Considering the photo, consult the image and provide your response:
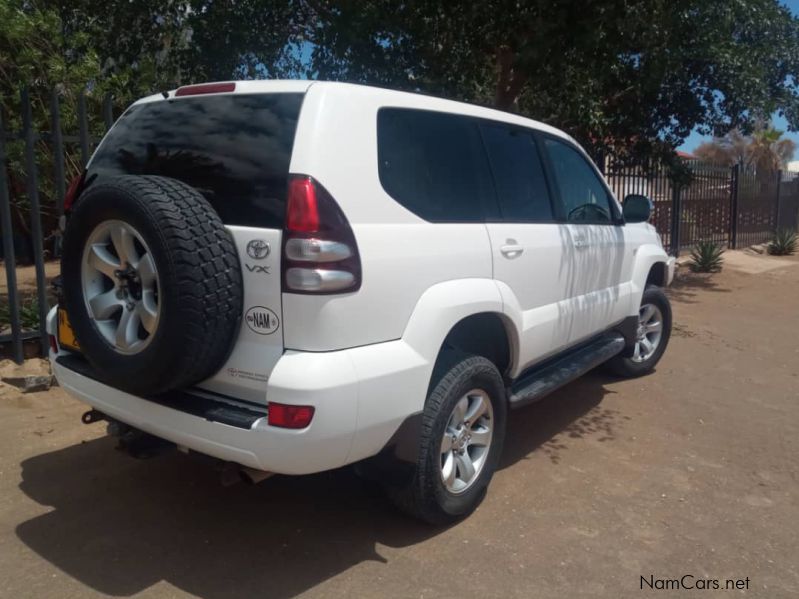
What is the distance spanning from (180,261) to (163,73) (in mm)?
7359

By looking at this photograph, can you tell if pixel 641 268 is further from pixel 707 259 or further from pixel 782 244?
pixel 782 244

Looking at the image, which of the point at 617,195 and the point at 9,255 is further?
the point at 617,195

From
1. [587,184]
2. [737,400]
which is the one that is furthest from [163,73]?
[737,400]

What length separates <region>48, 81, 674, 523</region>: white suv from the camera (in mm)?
2725

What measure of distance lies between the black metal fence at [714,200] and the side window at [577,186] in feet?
18.4

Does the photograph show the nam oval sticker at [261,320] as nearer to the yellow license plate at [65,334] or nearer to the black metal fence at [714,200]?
the yellow license plate at [65,334]

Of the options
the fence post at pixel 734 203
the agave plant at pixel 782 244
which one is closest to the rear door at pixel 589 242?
the fence post at pixel 734 203

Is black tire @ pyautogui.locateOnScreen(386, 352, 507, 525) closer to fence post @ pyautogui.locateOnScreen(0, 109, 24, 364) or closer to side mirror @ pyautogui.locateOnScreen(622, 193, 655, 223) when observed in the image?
side mirror @ pyautogui.locateOnScreen(622, 193, 655, 223)

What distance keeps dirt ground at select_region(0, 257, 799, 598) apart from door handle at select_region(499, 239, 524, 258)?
1297mm

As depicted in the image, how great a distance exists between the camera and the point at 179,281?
2689mm

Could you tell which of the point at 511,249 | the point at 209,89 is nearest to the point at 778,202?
the point at 511,249

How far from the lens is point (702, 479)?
164 inches

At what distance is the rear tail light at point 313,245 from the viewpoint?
272 cm

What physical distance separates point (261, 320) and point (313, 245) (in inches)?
14.3
